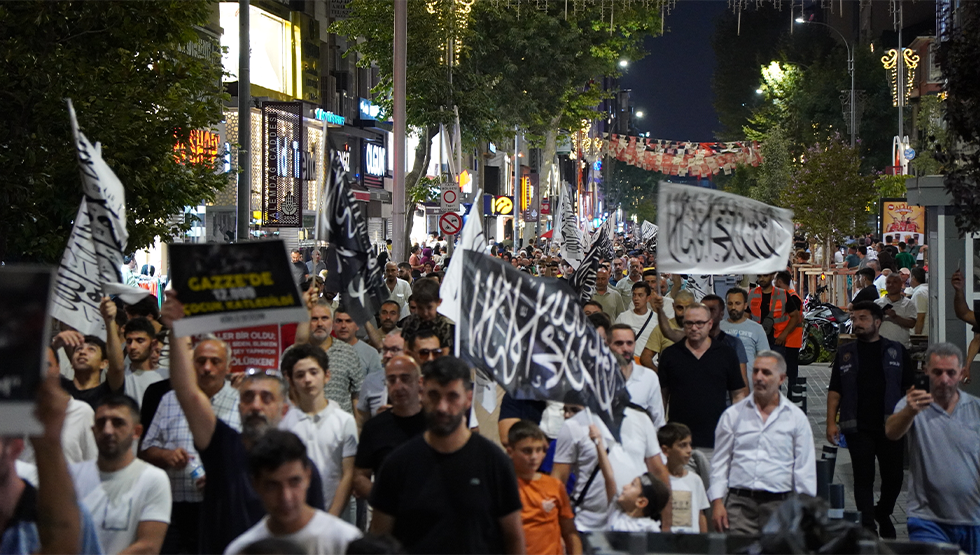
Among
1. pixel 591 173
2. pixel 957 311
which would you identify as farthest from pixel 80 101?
pixel 591 173

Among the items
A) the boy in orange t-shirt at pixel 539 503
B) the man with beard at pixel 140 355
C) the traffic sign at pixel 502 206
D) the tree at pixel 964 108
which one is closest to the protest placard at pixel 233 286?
the boy in orange t-shirt at pixel 539 503

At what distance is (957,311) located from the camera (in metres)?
11.8

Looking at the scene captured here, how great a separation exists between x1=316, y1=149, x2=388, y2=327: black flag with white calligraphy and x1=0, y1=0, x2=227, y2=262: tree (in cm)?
271

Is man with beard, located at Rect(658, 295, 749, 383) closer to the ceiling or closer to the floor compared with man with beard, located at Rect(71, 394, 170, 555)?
closer to the ceiling

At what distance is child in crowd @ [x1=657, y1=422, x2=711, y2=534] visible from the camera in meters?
7.32

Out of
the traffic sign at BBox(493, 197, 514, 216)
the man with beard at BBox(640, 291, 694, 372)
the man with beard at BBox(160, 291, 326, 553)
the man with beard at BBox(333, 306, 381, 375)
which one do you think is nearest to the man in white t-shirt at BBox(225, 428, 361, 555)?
the man with beard at BBox(160, 291, 326, 553)

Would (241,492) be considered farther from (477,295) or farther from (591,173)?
(591,173)

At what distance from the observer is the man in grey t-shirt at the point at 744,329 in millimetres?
11195

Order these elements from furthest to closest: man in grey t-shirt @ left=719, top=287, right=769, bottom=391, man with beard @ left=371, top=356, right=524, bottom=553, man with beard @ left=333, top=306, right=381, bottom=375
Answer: man in grey t-shirt @ left=719, top=287, right=769, bottom=391
man with beard @ left=333, top=306, right=381, bottom=375
man with beard @ left=371, top=356, right=524, bottom=553

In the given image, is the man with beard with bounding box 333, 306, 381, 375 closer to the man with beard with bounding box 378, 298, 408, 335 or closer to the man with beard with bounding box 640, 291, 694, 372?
the man with beard with bounding box 378, 298, 408, 335

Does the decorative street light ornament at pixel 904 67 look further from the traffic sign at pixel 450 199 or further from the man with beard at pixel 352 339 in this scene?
the man with beard at pixel 352 339

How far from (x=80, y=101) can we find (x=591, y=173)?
120 metres

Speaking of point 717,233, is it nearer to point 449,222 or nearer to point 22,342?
point 22,342

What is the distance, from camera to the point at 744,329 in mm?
11344
